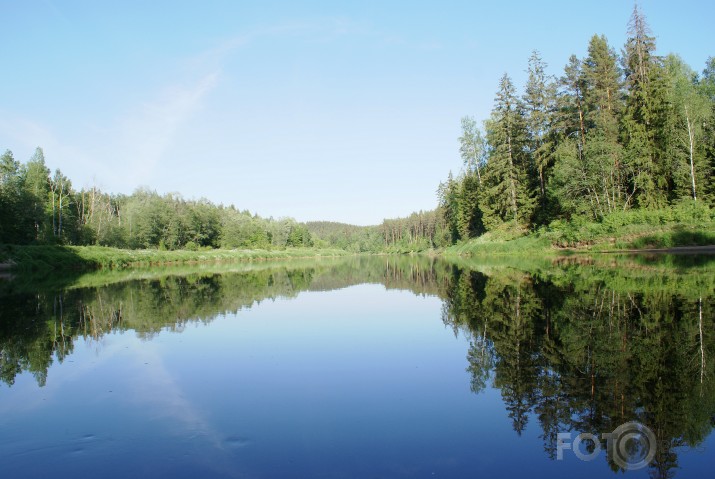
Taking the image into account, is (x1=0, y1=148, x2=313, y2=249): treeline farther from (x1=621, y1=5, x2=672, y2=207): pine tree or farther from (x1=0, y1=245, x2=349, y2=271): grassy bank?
(x1=621, y1=5, x2=672, y2=207): pine tree

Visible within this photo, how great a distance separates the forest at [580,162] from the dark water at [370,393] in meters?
27.8

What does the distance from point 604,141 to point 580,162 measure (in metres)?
2.42

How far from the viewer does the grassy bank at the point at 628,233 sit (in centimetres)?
2945

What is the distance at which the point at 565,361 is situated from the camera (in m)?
6.46

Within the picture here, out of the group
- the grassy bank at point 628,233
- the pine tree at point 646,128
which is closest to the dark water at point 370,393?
the grassy bank at point 628,233

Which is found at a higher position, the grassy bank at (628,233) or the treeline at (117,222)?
the treeline at (117,222)

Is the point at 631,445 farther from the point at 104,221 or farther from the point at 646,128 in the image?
the point at 104,221

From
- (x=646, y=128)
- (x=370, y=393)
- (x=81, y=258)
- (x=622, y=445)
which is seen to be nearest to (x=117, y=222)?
(x=81, y=258)

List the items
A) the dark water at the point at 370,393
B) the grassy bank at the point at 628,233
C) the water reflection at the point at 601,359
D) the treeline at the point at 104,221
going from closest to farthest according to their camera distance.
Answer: the dark water at the point at 370,393 < the water reflection at the point at 601,359 < the grassy bank at the point at 628,233 < the treeline at the point at 104,221

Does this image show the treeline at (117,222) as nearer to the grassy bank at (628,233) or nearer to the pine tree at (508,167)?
the pine tree at (508,167)

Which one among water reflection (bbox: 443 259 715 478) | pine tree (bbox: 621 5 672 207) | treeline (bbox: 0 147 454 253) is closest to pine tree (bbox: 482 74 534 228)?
pine tree (bbox: 621 5 672 207)

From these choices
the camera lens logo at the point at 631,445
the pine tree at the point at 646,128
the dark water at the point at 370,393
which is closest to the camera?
the camera lens logo at the point at 631,445

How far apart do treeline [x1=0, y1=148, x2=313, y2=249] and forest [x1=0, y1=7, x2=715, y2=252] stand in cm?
24

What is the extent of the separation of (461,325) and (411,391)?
453 centimetres
